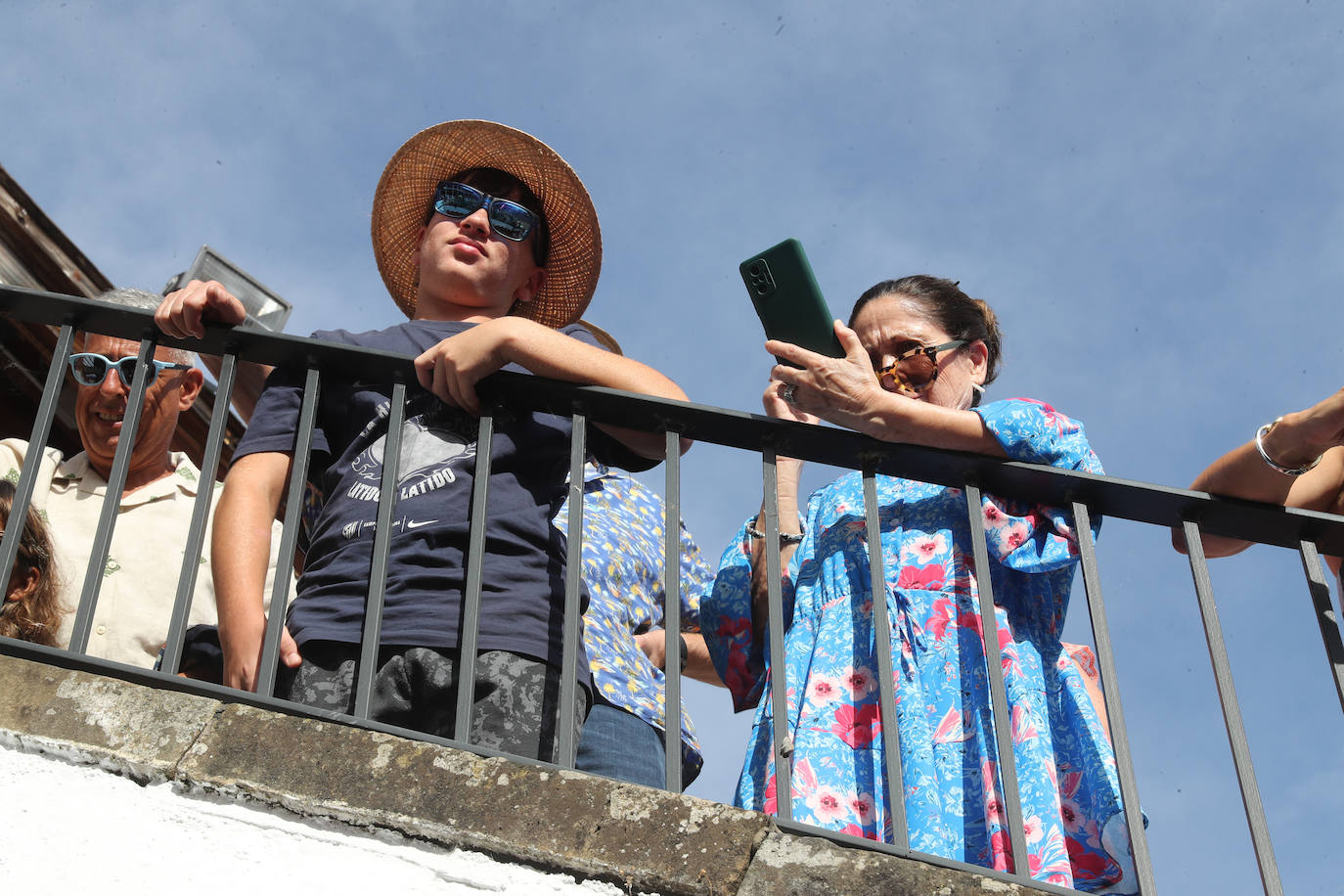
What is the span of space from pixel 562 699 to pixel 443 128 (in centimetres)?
177

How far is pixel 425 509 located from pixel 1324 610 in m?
1.72

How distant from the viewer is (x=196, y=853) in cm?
235

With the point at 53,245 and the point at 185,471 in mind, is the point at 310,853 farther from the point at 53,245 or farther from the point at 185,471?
the point at 53,245

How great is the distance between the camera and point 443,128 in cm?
378

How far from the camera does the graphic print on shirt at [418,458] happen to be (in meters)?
2.87

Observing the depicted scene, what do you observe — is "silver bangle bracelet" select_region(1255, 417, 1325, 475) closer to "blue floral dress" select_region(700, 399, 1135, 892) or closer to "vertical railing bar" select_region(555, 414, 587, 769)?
"blue floral dress" select_region(700, 399, 1135, 892)

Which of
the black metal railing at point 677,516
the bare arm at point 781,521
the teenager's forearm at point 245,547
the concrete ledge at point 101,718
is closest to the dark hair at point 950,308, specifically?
the bare arm at point 781,521

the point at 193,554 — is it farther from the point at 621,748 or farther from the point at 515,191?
the point at 515,191

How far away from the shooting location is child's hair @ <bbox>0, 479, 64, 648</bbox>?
3463mm

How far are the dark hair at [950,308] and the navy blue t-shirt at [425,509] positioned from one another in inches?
34.4

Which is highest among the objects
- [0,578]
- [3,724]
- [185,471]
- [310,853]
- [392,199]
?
[392,199]

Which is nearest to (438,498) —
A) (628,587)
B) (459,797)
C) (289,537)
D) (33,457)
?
(289,537)

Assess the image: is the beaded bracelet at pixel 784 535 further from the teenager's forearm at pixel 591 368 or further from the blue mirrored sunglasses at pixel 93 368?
the blue mirrored sunglasses at pixel 93 368

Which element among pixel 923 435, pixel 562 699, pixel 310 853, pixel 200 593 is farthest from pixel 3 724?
pixel 923 435
